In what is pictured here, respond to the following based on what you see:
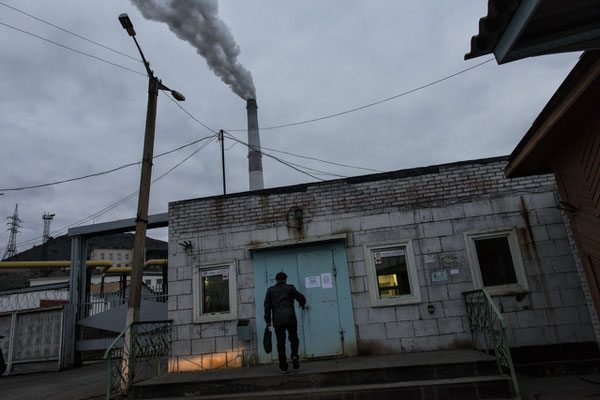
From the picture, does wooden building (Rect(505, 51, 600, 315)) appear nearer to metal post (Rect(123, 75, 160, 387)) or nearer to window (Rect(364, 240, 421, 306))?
window (Rect(364, 240, 421, 306))

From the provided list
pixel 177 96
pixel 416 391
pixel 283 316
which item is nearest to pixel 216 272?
pixel 283 316

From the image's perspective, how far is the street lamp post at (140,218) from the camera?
7.07 metres

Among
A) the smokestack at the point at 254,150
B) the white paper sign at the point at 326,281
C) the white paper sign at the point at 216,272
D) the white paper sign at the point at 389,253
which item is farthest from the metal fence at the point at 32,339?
the smokestack at the point at 254,150

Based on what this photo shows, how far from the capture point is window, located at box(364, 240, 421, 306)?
294 inches

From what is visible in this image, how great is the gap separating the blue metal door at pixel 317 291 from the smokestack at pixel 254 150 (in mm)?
13370

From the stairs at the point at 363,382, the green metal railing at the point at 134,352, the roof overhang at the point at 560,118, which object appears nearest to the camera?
the roof overhang at the point at 560,118

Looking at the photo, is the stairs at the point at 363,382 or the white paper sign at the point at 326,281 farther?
the white paper sign at the point at 326,281

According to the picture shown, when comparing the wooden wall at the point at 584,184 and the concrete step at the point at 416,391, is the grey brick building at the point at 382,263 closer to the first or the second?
the wooden wall at the point at 584,184

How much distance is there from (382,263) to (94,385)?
6.81 metres

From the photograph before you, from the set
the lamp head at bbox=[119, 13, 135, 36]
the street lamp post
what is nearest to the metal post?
the street lamp post

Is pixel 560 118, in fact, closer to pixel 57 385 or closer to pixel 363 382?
pixel 363 382

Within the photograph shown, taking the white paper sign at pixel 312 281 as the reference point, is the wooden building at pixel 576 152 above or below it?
above

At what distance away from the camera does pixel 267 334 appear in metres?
6.42

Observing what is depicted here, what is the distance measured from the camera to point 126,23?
7.18 m
